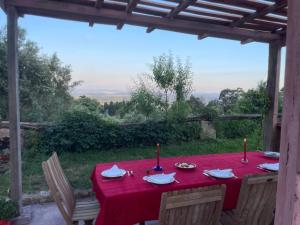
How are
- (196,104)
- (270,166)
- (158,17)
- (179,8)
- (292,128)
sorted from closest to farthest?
(292,128) < (270,166) < (179,8) < (158,17) < (196,104)

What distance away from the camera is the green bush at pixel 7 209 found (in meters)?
2.64

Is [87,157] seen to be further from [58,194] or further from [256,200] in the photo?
[256,200]

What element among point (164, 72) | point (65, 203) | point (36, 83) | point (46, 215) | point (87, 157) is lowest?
point (46, 215)

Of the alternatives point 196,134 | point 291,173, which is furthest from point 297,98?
point 196,134

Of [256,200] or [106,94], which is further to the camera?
[106,94]

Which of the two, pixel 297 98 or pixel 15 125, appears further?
pixel 15 125

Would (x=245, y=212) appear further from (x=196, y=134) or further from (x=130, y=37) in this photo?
(x=130, y=37)

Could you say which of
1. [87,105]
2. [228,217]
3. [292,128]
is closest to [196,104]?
[87,105]

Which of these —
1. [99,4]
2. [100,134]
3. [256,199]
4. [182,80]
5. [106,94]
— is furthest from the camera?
[106,94]

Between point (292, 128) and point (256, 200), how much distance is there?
134 centimetres

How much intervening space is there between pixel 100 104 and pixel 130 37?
2198mm

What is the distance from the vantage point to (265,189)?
6.45ft

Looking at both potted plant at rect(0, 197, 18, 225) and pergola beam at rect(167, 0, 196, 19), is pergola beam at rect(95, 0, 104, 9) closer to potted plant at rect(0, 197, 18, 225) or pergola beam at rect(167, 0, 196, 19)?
pergola beam at rect(167, 0, 196, 19)

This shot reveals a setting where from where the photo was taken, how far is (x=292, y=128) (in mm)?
859
